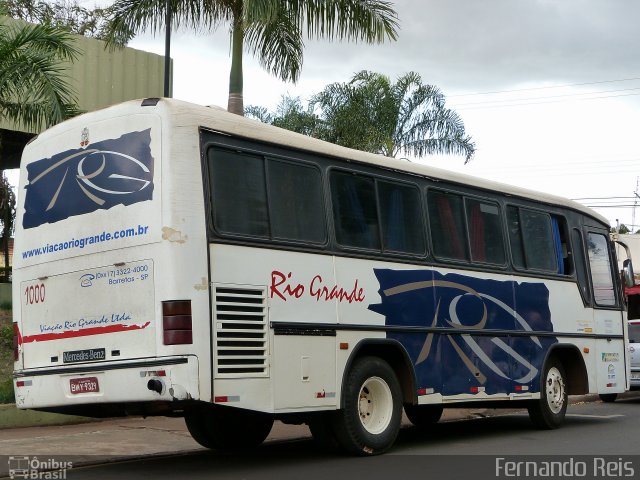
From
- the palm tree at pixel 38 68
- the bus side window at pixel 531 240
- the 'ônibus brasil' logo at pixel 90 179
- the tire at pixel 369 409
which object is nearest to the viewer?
the 'ônibus brasil' logo at pixel 90 179

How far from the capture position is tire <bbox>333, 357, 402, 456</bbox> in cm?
1023

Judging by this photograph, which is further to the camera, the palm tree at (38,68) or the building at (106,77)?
the building at (106,77)

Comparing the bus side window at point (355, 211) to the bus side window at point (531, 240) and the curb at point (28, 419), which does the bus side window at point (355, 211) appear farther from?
the curb at point (28, 419)

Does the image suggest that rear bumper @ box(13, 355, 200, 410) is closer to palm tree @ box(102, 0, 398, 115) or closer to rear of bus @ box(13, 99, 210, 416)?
rear of bus @ box(13, 99, 210, 416)

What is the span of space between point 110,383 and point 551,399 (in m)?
7.07

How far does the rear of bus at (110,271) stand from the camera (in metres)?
8.74

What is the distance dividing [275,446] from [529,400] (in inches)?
144

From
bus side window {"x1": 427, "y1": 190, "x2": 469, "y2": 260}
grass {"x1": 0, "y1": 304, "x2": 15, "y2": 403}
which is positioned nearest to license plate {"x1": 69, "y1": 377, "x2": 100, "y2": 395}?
bus side window {"x1": 427, "y1": 190, "x2": 469, "y2": 260}

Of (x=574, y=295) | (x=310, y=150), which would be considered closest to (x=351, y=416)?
(x=310, y=150)

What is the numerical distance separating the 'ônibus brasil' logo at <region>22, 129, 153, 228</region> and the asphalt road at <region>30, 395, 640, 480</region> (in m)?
2.64

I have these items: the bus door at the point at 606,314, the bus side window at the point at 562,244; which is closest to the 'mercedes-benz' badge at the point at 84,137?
the bus side window at the point at 562,244

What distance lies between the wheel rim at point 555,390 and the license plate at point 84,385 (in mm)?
6967

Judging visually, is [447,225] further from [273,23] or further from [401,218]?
[273,23]

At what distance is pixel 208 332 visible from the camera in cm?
879
